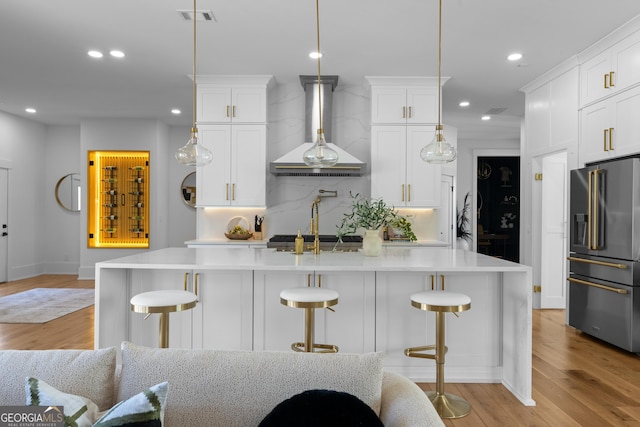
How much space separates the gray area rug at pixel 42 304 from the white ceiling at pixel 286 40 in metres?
2.82

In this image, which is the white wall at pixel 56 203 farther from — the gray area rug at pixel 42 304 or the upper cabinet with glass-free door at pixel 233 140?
the upper cabinet with glass-free door at pixel 233 140

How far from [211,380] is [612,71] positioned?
4509 millimetres

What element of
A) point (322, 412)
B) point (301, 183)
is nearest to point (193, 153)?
point (322, 412)

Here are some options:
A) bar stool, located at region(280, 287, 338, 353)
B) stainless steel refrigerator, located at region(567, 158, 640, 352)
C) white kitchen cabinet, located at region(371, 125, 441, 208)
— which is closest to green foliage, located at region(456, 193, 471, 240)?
white kitchen cabinet, located at region(371, 125, 441, 208)

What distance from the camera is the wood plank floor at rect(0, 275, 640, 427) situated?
8.63 feet

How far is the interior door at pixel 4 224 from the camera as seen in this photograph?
745 cm

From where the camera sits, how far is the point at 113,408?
1.16 metres

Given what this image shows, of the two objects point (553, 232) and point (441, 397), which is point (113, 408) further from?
point (553, 232)

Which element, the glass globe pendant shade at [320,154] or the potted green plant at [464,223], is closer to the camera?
the glass globe pendant shade at [320,154]

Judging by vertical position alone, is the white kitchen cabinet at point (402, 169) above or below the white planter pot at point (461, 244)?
above

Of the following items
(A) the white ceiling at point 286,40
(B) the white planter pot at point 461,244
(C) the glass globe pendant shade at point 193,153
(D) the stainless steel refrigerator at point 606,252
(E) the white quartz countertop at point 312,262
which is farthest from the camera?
(B) the white planter pot at point 461,244

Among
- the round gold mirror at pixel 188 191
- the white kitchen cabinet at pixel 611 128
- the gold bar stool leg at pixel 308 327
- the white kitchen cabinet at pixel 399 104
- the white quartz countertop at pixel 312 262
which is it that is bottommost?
the gold bar stool leg at pixel 308 327

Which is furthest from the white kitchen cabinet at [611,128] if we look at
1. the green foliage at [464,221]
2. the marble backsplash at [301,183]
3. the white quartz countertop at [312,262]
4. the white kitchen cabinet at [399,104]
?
the green foliage at [464,221]

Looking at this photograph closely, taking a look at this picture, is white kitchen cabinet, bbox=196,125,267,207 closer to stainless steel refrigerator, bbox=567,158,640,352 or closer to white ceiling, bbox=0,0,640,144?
white ceiling, bbox=0,0,640,144
